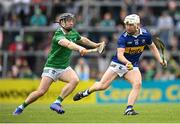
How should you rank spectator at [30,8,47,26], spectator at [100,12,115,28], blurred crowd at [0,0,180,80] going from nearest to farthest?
blurred crowd at [0,0,180,80] < spectator at [100,12,115,28] < spectator at [30,8,47,26]

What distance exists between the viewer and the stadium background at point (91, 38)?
2981 centimetres

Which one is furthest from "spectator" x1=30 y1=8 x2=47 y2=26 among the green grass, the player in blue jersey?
the player in blue jersey

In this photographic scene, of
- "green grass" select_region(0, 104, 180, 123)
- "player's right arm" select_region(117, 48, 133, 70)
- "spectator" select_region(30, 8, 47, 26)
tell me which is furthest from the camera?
"spectator" select_region(30, 8, 47, 26)

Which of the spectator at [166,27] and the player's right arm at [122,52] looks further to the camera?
the spectator at [166,27]

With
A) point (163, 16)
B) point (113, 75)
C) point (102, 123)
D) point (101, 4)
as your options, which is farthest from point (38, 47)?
point (102, 123)

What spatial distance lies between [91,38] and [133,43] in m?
14.3

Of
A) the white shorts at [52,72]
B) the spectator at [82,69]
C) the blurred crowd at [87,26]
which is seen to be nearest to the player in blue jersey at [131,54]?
the white shorts at [52,72]

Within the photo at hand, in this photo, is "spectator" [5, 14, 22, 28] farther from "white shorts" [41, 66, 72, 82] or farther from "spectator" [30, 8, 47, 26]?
"white shorts" [41, 66, 72, 82]

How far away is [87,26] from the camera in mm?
32375

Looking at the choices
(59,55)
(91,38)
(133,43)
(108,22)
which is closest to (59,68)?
(59,55)

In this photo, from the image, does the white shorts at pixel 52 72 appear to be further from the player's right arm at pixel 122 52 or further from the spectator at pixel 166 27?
the spectator at pixel 166 27

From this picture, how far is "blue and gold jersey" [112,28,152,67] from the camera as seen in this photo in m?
17.9

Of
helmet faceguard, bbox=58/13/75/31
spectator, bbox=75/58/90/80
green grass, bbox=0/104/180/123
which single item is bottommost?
green grass, bbox=0/104/180/123

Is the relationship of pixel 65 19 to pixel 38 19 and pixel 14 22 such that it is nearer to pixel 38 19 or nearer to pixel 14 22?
pixel 38 19
